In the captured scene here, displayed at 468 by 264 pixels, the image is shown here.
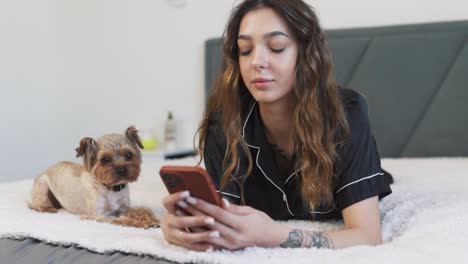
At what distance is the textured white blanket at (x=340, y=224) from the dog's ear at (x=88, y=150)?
171 mm

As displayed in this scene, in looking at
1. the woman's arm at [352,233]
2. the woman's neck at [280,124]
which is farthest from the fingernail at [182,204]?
the woman's neck at [280,124]

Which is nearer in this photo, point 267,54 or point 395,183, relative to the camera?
point 267,54

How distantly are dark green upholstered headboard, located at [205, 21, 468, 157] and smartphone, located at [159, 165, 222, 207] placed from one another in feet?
6.41

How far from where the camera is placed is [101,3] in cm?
369

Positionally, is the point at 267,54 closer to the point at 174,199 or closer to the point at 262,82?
the point at 262,82

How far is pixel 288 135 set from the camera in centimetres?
139

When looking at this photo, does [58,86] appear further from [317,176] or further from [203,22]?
[317,176]

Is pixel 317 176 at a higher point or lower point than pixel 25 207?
higher

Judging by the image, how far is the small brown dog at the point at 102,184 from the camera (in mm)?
1414

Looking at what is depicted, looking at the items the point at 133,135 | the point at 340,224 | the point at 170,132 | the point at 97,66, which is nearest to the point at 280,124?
the point at 340,224

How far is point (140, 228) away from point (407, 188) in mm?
886

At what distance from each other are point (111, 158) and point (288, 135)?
0.50 meters

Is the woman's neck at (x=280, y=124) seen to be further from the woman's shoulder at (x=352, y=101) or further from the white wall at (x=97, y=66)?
the white wall at (x=97, y=66)

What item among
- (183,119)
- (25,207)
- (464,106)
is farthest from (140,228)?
(183,119)
